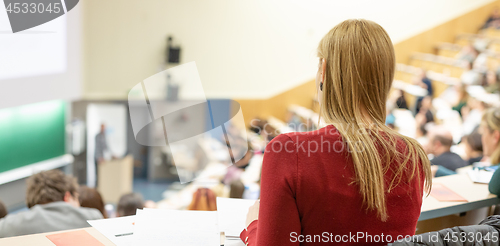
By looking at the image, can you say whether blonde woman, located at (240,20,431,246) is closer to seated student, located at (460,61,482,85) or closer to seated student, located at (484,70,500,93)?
seated student, located at (484,70,500,93)

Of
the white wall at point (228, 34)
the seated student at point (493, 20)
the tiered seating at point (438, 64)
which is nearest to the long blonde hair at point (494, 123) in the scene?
the tiered seating at point (438, 64)

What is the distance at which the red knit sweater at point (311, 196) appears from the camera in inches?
28.4

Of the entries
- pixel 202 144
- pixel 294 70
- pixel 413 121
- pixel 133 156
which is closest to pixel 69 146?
pixel 133 156

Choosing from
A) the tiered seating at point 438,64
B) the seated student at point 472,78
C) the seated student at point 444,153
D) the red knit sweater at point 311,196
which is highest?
the red knit sweater at point 311,196

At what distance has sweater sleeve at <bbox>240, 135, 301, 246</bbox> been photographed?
72 centimetres

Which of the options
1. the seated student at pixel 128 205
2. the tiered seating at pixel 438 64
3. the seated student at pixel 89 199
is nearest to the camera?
the seated student at pixel 89 199

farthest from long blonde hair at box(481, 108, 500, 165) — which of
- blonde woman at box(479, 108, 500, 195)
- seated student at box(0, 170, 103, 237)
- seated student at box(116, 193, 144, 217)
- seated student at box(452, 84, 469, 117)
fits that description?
seated student at box(452, 84, 469, 117)

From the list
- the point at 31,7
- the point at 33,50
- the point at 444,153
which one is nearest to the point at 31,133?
the point at 33,50

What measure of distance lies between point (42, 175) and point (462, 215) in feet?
5.67

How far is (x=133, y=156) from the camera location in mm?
8125

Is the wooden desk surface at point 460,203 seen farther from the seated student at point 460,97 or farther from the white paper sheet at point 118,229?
the seated student at point 460,97

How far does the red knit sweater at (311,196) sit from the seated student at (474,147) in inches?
99.0

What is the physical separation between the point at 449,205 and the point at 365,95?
0.63m

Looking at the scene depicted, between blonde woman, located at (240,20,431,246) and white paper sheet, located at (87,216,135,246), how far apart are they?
1.14ft
